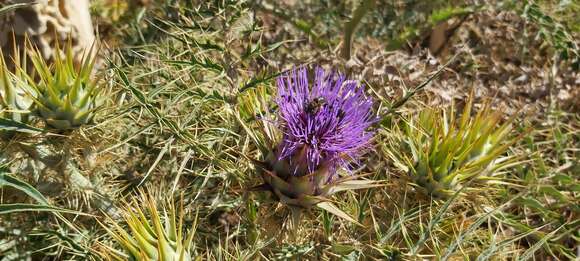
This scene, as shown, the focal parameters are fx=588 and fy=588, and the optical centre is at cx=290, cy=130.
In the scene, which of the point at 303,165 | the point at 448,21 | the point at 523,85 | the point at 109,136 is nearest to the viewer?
the point at 303,165

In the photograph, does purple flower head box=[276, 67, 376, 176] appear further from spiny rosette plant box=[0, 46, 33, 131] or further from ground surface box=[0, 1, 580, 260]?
spiny rosette plant box=[0, 46, 33, 131]

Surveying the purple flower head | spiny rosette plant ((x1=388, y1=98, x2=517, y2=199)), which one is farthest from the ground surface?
the purple flower head

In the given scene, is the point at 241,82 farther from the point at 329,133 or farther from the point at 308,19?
the point at 308,19

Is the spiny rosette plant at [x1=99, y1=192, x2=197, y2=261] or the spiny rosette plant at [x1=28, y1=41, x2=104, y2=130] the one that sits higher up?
the spiny rosette plant at [x1=28, y1=41, x2=104, y2=130]

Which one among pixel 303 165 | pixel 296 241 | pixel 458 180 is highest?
pixel 303 165

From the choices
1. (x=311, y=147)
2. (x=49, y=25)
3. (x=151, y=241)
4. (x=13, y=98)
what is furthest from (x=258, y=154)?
(x=49, y=25)

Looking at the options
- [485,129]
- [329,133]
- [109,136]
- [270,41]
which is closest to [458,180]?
[485,129]

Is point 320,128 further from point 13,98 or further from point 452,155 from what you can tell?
point 13,98
